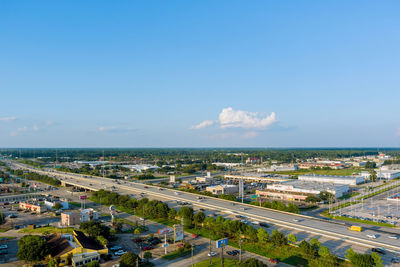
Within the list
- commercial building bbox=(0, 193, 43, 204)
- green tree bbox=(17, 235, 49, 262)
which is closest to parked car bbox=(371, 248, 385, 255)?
green tree bbox=(17, 235, 49, 262)

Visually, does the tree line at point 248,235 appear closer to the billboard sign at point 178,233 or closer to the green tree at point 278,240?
the green tree at point 278,240

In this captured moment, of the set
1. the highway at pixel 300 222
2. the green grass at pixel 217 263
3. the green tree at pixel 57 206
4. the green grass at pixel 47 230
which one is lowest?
the green grass at pixel 47 230

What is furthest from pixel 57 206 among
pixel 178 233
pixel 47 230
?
pixel 178 233

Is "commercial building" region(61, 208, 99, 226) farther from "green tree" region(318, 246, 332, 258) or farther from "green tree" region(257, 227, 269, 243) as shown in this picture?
"green tree" region(318, 246, 332, 258)

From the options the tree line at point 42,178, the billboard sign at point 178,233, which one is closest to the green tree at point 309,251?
the billboard sign at point 178,233

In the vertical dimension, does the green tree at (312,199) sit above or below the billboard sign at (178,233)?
below

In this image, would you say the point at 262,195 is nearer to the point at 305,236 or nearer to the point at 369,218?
the point at 369,218
